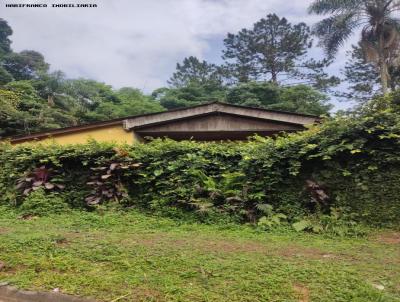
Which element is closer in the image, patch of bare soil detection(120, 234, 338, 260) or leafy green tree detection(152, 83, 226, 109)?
patch of bare soil detection(120, 234, 338, 260)

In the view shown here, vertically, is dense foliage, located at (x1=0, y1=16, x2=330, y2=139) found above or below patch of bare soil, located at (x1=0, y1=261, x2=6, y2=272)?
above

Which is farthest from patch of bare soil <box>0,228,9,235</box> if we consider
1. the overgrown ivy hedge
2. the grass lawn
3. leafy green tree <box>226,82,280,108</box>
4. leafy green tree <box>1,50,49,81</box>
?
leafy green tree <box>1,50,49,81</box>

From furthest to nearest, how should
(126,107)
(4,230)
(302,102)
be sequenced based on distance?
(126,107) < (302,102) < (4,230)

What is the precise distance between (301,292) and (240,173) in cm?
305

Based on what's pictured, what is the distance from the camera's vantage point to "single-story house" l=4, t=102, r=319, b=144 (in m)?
9.36

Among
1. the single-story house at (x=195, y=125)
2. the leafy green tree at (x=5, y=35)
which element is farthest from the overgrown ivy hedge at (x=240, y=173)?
the leafy green tree at (x=5, y=35)

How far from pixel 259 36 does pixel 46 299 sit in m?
32.9

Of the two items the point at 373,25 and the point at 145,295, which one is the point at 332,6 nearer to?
the point at 373,25

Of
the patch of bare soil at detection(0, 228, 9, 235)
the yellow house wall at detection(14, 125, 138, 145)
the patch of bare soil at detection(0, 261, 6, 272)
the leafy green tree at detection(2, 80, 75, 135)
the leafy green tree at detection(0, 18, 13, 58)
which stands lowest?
the patch of bare soil at detection(0, 261, 6, 272)

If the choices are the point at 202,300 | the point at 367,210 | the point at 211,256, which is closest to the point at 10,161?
the point at 211,256

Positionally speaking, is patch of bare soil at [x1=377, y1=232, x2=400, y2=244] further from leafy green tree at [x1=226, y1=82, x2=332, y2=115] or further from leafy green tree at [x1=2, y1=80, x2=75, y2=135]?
leafy green tree at [x1=226, y1=82, x2=332, y2=115]

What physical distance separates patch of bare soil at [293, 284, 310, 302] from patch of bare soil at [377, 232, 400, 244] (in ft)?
6.58

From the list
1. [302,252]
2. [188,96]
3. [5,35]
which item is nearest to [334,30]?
[188,96]

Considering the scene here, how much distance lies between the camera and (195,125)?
9.73 metres
